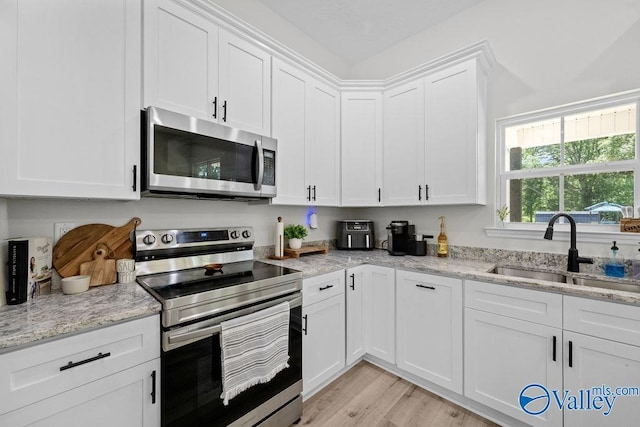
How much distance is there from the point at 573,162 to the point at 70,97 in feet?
10.1

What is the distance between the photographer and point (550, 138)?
2146 mm

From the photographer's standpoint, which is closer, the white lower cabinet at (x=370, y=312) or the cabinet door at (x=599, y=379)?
the cabinet door at (x=599, y=379)

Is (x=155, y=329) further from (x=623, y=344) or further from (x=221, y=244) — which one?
(x=623, y=344)

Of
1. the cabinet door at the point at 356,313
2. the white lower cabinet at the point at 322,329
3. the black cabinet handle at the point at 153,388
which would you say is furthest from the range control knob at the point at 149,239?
the cabinet door at the point at 356,313

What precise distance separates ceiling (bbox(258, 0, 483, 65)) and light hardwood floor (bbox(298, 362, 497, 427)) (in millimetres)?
3076

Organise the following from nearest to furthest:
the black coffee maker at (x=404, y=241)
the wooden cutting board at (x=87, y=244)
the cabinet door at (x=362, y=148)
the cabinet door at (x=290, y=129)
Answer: the wooden cutting board at (x=87, y=244), the cabinet door at (x=290, y=129), the black coffee maker at (x=404, y=241), the cabinet door at (x=362, y=148)

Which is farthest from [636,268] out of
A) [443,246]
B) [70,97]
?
[70,97]

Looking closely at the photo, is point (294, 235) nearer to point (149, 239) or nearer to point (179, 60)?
point (149, 239)

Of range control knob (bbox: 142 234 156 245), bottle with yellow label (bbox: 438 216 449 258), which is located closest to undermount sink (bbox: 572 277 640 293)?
bottle with yellow label (bbox: 438 216 449 258)

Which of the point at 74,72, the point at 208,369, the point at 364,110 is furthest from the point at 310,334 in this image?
the point at 364,110

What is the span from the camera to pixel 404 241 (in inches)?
101

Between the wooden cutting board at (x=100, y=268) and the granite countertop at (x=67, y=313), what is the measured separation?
3.1 inches

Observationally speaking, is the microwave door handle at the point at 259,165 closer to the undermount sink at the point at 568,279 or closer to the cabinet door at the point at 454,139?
the cabinet door at the point at 454,139

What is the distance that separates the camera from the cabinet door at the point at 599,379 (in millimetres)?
1293
